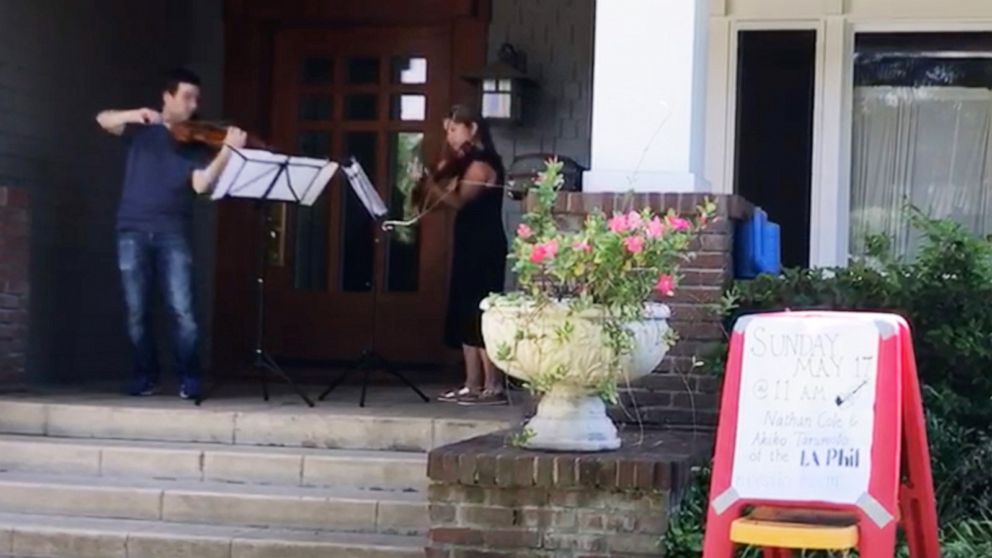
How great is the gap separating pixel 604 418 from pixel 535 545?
537mm

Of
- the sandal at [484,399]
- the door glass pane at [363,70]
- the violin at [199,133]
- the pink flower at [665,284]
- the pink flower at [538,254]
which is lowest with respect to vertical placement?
the sandal at [484,399]

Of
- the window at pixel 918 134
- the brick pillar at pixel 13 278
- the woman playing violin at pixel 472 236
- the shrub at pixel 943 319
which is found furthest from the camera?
the window at pixel 918 134

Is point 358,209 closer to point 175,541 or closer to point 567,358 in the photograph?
point 175,541

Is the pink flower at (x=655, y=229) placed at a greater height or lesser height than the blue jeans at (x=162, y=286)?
greater

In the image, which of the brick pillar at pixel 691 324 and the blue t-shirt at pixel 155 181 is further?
the blue t-shirt at pixel 155 181

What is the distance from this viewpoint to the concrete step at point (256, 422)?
644cm

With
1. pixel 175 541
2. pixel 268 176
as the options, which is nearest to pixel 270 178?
pixel 268 176

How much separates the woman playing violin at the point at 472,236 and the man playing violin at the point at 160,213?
112 centimetres

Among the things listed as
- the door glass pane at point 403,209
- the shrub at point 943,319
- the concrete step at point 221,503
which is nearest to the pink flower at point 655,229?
the shrub at point 943,319

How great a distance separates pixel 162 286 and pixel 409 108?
2131mm

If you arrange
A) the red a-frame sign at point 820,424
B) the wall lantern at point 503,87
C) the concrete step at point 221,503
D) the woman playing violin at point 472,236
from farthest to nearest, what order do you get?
the wall lantern at point 503,87 < the woman playing violin at point 472,236 < the concrete step at point 221,503 < the red a-frame sign at point 820,424

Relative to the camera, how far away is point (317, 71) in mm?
9078

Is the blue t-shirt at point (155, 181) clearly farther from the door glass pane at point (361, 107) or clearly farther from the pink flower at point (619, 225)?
the pink flower at point (619, 225)

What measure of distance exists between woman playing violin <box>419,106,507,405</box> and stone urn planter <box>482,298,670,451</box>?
6.26 ft
